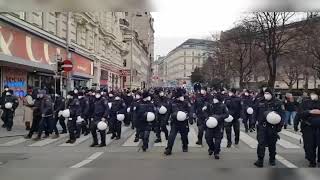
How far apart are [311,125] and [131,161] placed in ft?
14.0

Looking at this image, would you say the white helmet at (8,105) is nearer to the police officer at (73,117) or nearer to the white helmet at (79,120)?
the police officer at (73,117)

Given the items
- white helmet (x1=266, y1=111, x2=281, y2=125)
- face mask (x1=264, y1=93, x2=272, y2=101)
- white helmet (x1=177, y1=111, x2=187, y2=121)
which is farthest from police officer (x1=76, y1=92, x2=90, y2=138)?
white helmet (x1=266, y1=111, x2=281, y2=125)

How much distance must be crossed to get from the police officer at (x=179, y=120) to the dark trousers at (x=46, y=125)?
5.24 metres

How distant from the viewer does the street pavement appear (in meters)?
10.4

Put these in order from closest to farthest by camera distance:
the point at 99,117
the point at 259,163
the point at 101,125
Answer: the point at 259,163, the point at 101,125, the point at 99,117

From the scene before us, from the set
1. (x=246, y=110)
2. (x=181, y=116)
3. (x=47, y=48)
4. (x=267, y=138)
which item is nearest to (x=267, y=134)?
(x=267, y=138)

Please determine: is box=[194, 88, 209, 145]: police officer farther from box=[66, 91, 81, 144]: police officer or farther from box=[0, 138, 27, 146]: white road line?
box=[0, 138, 27, 146]: white road line

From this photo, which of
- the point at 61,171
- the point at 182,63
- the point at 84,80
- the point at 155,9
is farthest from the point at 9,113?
the point at 182,63

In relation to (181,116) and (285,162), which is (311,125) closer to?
(285,162)

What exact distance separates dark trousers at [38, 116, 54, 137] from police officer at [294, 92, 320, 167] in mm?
9152

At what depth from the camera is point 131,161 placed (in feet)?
40.7

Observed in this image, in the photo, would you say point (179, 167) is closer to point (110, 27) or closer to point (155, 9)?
point (155, 9)

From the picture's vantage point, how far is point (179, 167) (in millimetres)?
11430
